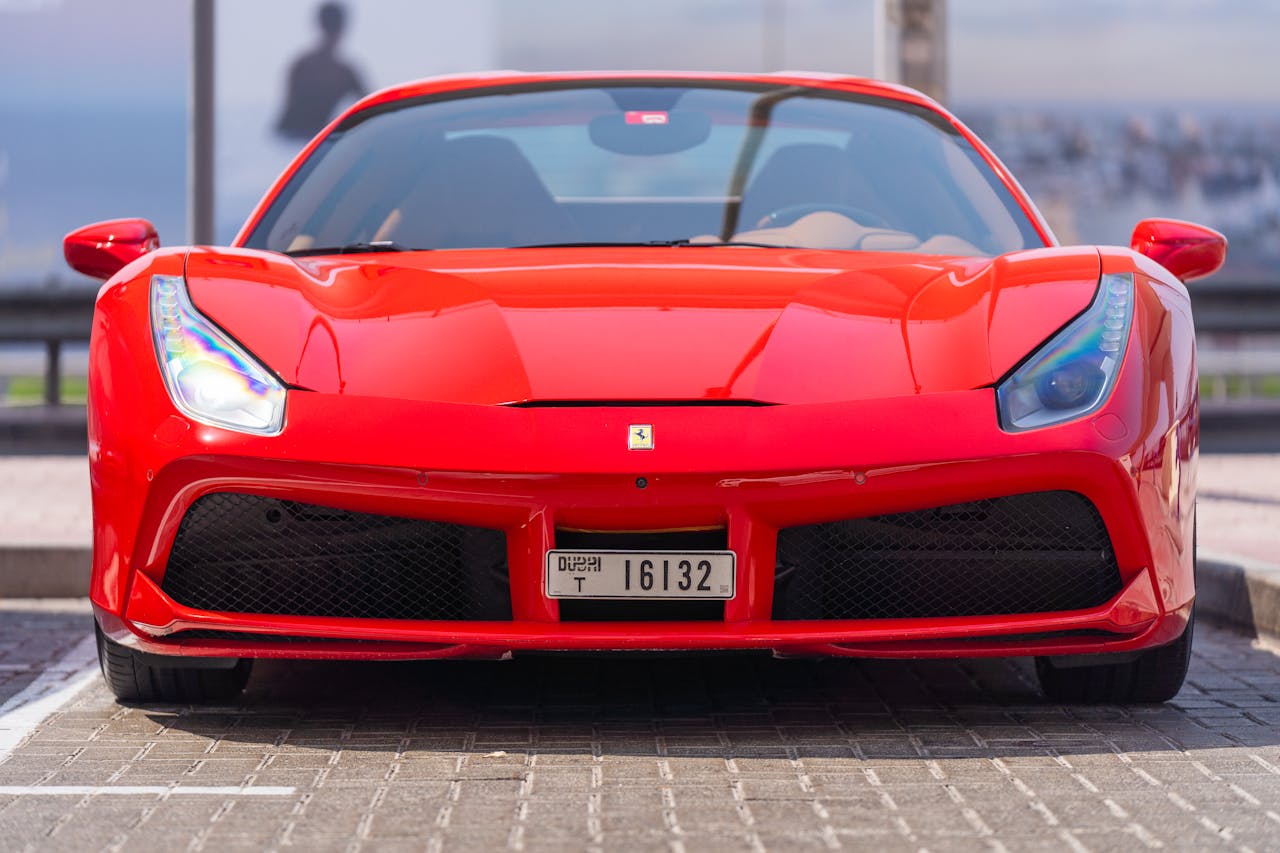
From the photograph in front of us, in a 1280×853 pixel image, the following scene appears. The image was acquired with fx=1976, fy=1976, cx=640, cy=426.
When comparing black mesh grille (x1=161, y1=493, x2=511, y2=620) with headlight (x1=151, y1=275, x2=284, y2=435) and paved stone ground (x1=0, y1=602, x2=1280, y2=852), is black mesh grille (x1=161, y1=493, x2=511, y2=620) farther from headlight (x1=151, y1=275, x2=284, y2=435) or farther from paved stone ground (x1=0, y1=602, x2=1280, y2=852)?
paved stone ground (x1=0, y1=602, x2=1280, y2=852)

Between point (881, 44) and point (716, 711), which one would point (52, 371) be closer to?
point (881, 44)

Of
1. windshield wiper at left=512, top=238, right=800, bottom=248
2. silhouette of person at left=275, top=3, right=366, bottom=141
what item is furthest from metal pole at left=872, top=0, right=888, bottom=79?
windshield wiper at left=512, top=238, right=800, bottom=248

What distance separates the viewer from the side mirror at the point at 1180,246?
466 cm

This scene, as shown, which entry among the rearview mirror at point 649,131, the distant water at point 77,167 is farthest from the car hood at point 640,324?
the distant water at point 77,167

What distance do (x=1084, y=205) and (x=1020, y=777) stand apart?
45.8 feet

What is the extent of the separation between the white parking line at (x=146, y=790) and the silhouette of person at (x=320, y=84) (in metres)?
11.6

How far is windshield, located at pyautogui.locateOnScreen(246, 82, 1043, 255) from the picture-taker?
4.75m

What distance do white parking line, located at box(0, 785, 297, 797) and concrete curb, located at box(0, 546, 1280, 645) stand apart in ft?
9.32

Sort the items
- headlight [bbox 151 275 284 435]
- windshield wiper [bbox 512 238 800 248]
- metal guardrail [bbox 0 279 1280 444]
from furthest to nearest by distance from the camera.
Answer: metal guardrail [bbox 0 279 1280 444] < windshield wiper [bbox 512 238 800 248] < headlight [bbox 151 275 284 435]

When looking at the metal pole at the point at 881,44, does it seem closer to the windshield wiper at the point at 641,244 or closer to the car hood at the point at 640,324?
the windshield wiper at the point at 641,244

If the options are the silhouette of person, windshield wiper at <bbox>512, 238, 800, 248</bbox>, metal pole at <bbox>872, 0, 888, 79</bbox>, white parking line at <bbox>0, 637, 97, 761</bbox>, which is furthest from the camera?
the silhouette of person

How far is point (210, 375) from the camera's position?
383 centimetres

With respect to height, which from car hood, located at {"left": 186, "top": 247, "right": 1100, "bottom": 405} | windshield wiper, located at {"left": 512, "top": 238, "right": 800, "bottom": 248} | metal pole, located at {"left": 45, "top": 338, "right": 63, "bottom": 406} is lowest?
metal pole, located at {"left": 45, "top": 338, "right": 63, "bottom": 406}

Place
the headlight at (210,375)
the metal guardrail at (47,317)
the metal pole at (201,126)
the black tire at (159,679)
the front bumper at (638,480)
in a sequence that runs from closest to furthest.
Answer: the front bumper at (638,480) → the headlight at (210,375) → the black tire at (159,679) → the metal pole at (201,126) → the metal guardrail at (47,317)
